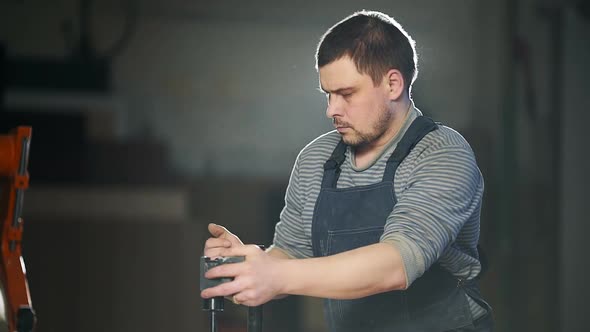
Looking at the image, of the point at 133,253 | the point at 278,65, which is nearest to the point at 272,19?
the point at 278,65

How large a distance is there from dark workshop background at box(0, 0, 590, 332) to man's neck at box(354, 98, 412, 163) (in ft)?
2.87

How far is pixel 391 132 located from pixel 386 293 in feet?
0.65

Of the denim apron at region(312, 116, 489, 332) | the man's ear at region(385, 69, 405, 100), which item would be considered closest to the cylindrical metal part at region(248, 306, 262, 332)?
the denim apron at region(312, 116, 489, 332)

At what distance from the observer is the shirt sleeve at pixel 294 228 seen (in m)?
1.16

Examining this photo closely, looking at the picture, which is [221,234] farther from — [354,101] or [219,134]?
[219,134]

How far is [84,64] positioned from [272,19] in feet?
1.52

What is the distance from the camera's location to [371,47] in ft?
3.43

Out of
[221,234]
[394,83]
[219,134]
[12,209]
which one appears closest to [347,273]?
[221,234]

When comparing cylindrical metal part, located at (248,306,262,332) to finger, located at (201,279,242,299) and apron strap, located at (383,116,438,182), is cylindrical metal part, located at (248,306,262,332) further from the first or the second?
apron strap, located at (383,116,438,182)

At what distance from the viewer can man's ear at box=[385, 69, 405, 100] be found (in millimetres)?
1061

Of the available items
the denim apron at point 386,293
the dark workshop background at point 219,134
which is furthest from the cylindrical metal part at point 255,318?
the dark workshop background at point 219,134

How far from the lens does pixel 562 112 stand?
80.5 inches

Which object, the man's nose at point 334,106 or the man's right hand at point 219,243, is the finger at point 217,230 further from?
the man's nose at point 334,106

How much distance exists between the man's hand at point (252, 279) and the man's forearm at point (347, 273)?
0.01 metres
